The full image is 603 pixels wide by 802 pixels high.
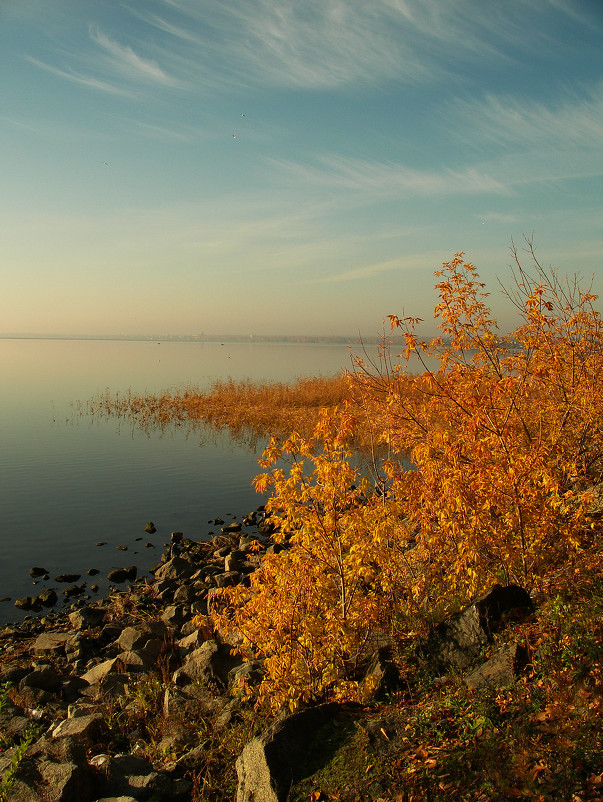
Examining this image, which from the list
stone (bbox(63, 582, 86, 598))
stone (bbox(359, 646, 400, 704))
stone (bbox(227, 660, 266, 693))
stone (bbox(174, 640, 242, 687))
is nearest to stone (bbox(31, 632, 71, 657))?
stone (bbox(63, 582, 86, 598))

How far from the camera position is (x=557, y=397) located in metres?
9.94

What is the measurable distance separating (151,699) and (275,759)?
402 centimetres

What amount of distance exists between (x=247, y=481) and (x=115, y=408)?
18744 millimetres

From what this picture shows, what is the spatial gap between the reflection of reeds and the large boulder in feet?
76.7

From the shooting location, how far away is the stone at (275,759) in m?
5.61

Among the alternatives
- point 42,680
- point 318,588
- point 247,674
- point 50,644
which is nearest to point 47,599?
point 50,644

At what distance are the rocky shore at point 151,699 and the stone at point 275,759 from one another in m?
0.01

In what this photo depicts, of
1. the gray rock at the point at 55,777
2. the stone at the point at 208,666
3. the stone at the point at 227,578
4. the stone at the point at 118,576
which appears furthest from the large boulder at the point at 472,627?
the stone at the point at 118,576

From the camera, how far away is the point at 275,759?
5746 mm

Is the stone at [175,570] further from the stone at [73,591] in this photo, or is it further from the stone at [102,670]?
the stone at [102,670]

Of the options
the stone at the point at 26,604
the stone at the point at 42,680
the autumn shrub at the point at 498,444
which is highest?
the autumn shrub at the point at 498,444

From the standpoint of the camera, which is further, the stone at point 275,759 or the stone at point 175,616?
the stone at point 175,616

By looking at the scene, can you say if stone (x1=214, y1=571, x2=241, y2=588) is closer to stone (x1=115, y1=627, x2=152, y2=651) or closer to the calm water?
stone (x1=115, y1=627, x2=152, y2=651)

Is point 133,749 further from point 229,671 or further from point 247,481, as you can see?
point 247,481
